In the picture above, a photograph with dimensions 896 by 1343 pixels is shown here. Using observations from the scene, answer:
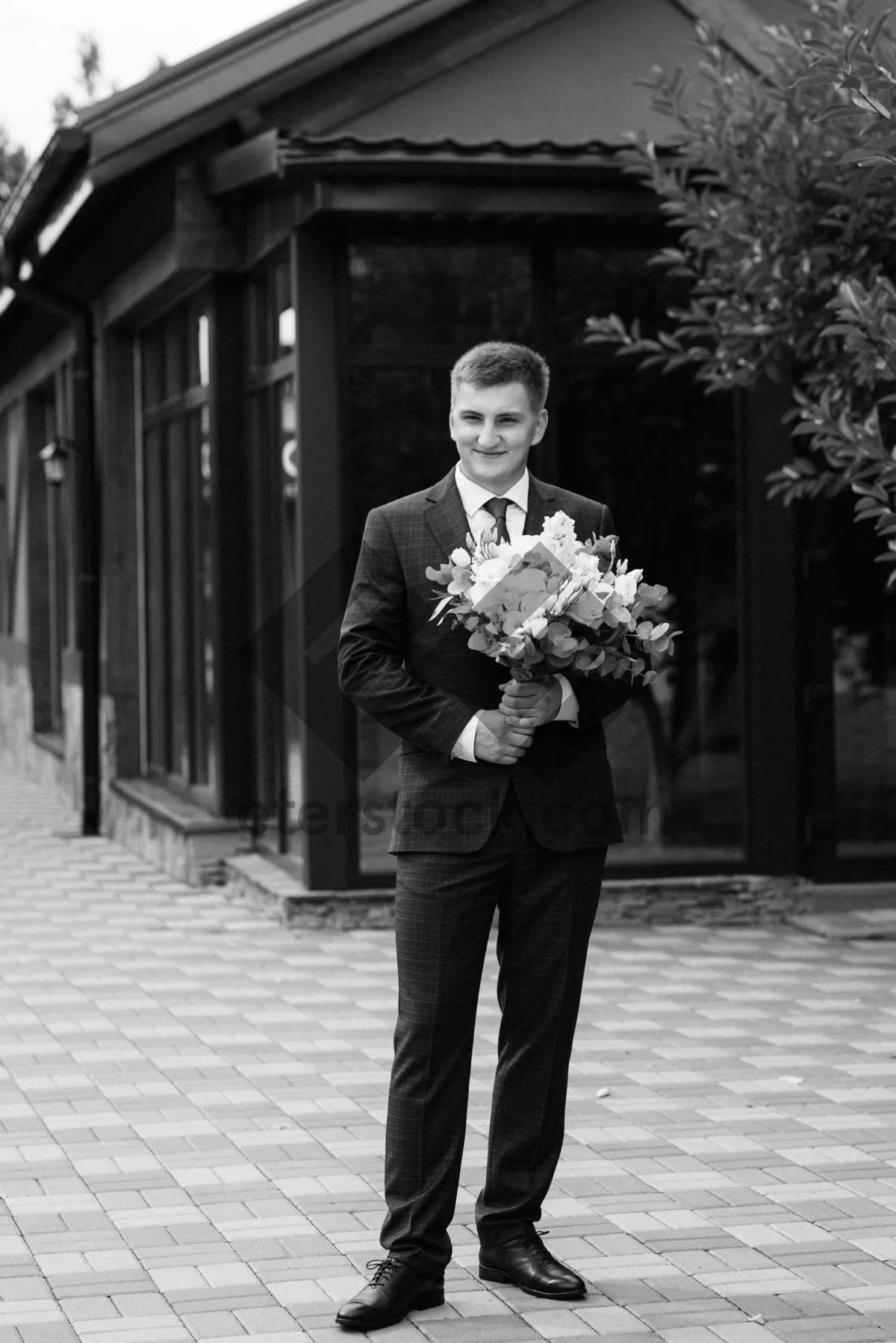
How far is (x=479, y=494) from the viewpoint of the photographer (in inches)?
175

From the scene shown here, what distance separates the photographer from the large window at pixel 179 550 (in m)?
11.7

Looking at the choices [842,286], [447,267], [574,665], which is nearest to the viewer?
[574,665]

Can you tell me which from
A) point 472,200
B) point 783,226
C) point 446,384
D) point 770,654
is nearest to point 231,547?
point 446,384

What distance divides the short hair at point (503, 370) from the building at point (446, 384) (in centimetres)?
465

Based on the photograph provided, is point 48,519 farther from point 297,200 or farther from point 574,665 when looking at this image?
point 574,665

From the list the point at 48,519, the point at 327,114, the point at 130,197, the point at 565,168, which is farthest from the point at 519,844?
the point at 48,519

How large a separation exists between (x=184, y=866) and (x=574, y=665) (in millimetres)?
7331

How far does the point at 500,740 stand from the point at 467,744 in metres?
0.07

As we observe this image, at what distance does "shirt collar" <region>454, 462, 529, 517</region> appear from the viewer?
4.45 meters

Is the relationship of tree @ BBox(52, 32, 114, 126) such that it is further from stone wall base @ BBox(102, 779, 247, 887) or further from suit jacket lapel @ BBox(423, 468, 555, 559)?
suit jacket lapel @ BBox(423, 468, 555, 559)

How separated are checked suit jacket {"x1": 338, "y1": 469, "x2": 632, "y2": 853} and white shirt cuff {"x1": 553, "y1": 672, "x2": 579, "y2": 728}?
0.02m

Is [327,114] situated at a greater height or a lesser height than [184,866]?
greater

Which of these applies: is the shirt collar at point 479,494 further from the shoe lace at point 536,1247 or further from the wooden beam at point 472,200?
the wooden beam at point 472,200

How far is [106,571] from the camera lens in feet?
45.4
